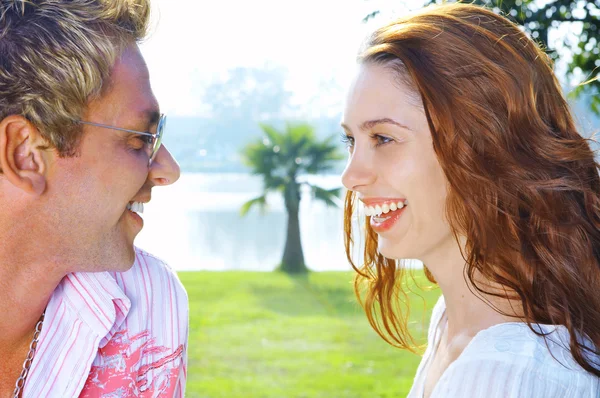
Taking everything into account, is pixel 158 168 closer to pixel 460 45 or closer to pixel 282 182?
pixel 460 45

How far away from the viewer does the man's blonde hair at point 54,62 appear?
65.5 inches

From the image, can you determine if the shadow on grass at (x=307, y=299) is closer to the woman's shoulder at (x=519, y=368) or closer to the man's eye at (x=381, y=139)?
the man's eye at (x=381, y=139)

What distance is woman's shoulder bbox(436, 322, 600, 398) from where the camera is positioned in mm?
1360

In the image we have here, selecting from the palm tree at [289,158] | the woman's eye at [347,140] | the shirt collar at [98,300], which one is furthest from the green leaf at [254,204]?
the woman's eye at [347,140]

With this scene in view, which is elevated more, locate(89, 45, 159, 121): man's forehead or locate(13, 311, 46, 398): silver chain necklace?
locate(89, 45, 159, 121): man's forehead

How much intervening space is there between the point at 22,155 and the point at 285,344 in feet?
24.8

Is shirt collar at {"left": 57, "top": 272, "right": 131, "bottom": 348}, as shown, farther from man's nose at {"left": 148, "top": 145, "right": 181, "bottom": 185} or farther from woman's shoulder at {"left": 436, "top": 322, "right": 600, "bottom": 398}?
woman's shoulder at {"left": 436, "top": 322, "right": 600, "bottom": 398}

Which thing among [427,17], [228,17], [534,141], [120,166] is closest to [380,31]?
[427,17]

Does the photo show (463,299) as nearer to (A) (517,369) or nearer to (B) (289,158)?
(A) (517,369)

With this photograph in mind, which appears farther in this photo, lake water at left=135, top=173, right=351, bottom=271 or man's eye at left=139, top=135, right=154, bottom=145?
lake water at left=135, top=173, right=351, bottom=271

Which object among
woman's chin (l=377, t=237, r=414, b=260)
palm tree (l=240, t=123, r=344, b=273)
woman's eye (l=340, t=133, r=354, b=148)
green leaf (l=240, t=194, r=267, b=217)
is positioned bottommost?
green leaf (l=240, t=194, r=267, b=217)

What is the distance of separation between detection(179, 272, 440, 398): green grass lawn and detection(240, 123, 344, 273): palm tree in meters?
1.99

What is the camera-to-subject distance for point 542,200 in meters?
1.60

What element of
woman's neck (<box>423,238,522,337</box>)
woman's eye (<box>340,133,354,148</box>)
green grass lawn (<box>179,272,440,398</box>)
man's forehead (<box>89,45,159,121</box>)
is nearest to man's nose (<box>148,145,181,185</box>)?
man's forehead (<box>89,45,159,121</box>)
